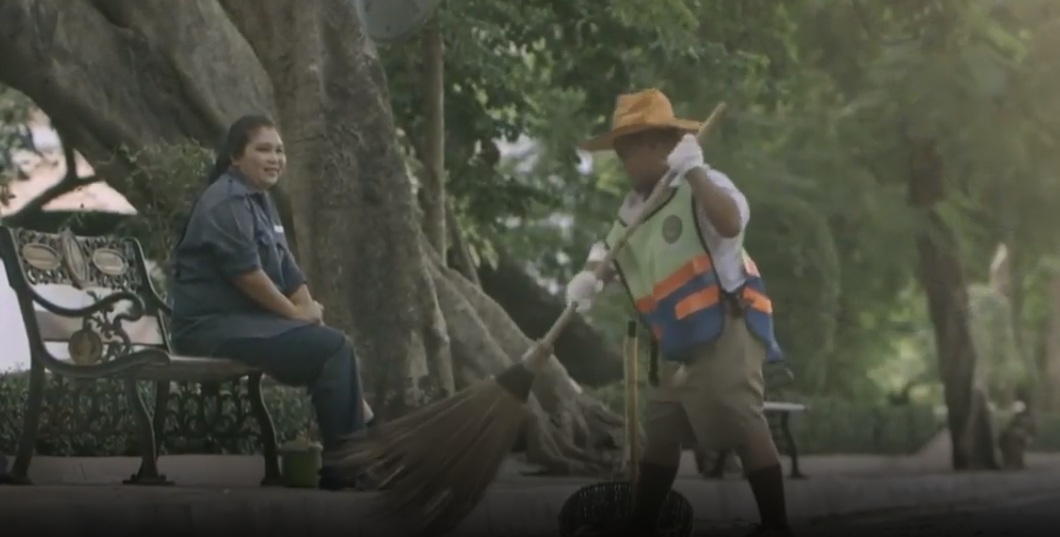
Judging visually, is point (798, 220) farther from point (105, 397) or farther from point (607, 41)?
point (105, 397)

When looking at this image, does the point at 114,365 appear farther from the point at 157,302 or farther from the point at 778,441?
the point at 778,441

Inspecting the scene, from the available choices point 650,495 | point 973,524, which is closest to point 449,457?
point 650,495

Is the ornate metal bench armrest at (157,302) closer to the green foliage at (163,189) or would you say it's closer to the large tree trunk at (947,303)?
the green foliage at (163,189)

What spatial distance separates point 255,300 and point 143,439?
1.90ft

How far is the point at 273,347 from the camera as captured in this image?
6.78 metres

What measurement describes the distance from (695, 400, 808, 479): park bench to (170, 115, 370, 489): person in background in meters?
1.17

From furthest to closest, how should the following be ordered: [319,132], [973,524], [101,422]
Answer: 1. [973,524]
2. [319,132]
3. [101,422]

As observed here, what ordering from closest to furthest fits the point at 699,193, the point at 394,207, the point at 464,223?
the point at 699,193, the point at 394,207, the point at 464,223

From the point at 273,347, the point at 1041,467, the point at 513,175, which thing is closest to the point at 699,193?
the point at 273,347

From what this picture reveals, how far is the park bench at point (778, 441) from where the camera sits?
6.87m

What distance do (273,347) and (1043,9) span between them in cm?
357

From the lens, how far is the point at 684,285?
19.8ft

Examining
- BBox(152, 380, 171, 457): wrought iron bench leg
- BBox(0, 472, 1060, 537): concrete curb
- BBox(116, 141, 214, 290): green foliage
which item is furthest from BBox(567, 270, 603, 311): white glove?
BBox(116, 141, 214, 290): green foliage

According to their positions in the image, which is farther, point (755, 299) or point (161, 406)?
point (161, 406)
